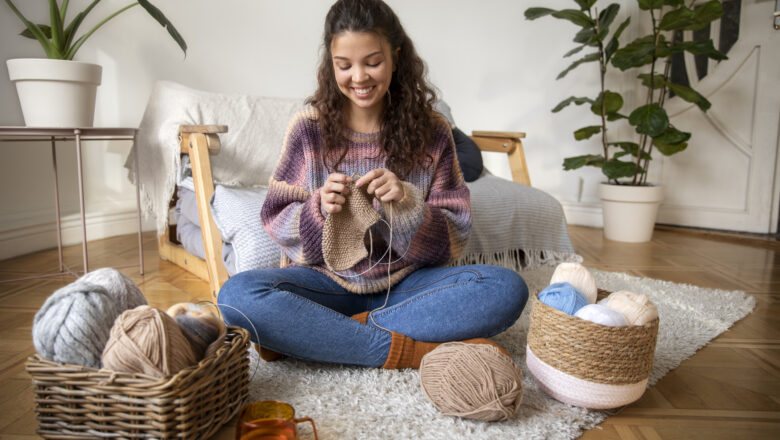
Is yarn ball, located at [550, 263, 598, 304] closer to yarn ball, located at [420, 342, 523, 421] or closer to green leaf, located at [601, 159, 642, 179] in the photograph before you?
yarn ball, located at [420, 342, 523, 421]

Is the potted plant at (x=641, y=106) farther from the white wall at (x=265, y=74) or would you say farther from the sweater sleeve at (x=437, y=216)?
the sweater sleeve at (x=437, y=216)

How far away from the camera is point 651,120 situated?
2215 mm

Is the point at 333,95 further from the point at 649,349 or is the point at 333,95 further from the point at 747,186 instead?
the point at 747,186

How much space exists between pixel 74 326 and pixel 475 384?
1.96 feet

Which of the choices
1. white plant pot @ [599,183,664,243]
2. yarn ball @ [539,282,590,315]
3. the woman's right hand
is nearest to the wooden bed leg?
the woman's right hand

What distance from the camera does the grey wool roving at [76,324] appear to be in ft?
2.43

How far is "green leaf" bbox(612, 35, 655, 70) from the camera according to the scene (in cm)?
220

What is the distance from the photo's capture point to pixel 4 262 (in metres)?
1.88

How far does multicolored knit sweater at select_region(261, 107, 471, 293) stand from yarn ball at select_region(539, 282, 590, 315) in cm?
26

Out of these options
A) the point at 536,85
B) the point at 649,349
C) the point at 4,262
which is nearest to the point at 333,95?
the point at 649,349

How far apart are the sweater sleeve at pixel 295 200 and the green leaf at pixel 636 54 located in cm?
164

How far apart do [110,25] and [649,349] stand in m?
2.31

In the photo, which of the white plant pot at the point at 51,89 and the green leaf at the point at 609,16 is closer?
the white plant pot at the point at 51,89

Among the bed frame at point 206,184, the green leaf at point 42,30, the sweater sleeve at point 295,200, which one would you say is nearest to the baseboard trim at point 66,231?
the green leaf at point 42,30
